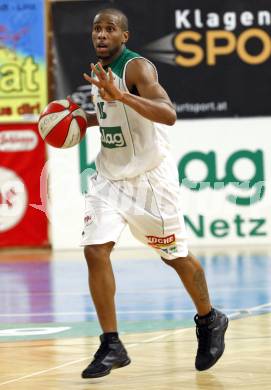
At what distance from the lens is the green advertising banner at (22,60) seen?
57.2ft

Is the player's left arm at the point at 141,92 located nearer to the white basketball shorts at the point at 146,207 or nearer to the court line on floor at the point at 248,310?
the white basketball shorts at the point at 146,207

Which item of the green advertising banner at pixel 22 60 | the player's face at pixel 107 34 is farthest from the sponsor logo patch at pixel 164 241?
the green advertising banner at pixel 22 60

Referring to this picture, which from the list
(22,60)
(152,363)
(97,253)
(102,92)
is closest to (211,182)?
(22,60)

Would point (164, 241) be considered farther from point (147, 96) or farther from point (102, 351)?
point (147, 96)

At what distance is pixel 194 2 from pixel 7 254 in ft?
15.5

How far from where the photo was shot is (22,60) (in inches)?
686

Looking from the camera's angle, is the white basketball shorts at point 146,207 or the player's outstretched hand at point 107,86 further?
the white basketball shorts at point 146,207

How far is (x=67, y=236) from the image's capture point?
17.3 metres

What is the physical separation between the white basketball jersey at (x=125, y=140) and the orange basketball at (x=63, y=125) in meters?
0.28

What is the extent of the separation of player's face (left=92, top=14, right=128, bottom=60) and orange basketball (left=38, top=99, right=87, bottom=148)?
1.92ft

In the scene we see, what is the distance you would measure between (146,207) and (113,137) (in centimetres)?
48

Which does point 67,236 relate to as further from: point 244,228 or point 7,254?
point 244,228

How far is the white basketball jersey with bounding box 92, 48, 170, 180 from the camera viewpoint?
7047 millimetres

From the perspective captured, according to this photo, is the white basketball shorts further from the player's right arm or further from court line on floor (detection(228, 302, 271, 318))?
court line on floor (detection(228, 302, 271, 318))
